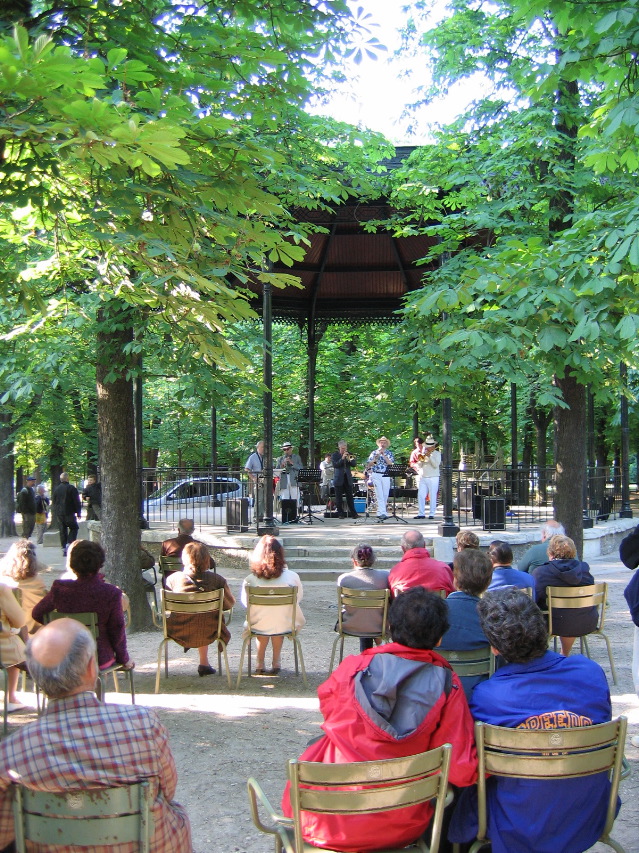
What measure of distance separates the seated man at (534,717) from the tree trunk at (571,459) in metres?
6.58

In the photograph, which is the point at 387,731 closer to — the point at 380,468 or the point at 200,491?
the point at 380,468

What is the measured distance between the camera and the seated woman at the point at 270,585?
21.7 ft

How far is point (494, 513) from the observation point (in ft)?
42.7

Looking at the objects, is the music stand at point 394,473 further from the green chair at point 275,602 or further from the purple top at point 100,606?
the purple top at point 100,606

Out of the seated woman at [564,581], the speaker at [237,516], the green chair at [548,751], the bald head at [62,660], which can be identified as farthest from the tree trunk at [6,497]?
the green chair at [548,751]

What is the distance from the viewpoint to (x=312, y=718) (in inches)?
214

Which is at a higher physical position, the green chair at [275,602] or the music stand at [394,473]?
the music stand at [394,473]

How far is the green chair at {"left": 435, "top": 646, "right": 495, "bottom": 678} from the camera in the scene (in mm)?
4156

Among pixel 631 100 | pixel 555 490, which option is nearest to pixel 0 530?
pixel 555 490

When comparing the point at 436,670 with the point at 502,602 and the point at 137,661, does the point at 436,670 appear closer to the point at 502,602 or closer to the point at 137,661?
the point at 502,602

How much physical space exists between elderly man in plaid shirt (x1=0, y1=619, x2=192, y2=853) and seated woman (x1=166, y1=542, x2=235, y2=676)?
3.88m

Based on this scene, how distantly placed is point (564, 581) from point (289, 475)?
8.79 meters

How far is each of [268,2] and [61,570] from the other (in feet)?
36.8

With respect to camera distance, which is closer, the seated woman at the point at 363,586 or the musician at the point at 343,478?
the seated woman at the point at 363,586
